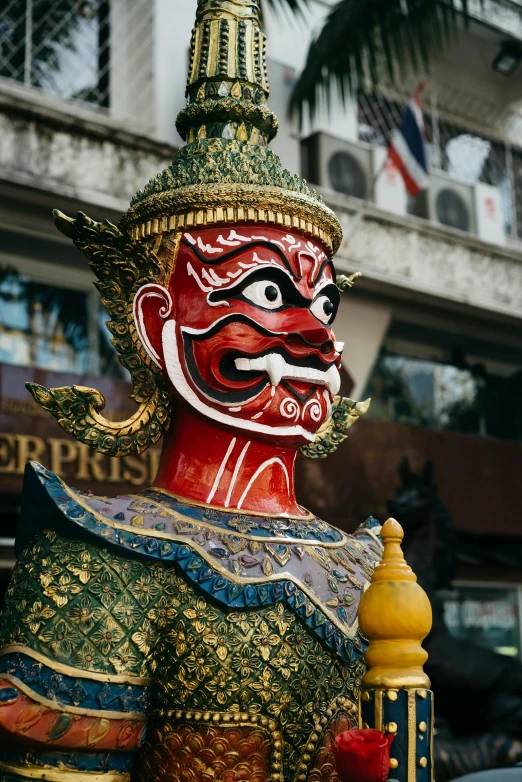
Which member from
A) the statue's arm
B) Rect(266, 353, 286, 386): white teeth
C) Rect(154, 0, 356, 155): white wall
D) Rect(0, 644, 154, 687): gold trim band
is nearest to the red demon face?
Rect(266, 353, 286, 386): white teeth

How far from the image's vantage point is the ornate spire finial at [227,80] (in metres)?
3.02

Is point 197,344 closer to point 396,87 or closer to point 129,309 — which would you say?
point 129,309

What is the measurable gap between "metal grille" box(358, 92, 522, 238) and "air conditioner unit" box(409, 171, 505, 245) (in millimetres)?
119

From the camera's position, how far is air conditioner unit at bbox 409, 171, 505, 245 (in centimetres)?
936

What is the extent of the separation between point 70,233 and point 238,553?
104cm

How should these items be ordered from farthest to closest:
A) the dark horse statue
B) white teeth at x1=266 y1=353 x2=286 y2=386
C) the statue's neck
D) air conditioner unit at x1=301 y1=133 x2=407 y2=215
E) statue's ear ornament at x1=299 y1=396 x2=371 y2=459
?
air conditioner unit at x1=301 y1=133 x2=407 y2=215 < the dark horse statue < statue's ear ornament at x1=299 y1=396 x2=371 y2=459 < the statue's neck < white teeth at x1=266 y1=353 x2=286 y2=386

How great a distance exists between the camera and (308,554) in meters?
2.74

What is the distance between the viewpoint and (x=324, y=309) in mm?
2900

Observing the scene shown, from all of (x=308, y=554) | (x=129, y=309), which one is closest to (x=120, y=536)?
(x=308, y=554)

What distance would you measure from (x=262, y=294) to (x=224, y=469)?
507mm

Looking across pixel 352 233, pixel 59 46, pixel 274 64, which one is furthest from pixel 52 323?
pixel 274 64

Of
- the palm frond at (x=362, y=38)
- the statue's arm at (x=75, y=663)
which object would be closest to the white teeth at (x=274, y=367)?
the statue's arm at (x=75, y=663)

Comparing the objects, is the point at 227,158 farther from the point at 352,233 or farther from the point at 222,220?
the point at 352,233

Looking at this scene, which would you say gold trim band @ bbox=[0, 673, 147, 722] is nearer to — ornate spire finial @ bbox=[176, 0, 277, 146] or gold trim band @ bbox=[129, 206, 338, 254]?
gold trim band @ bbox=[129, 206, 338, 254]
